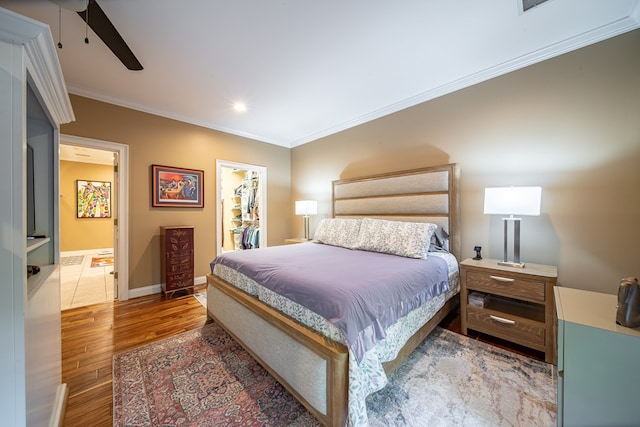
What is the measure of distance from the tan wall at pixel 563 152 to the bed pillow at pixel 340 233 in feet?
4.23

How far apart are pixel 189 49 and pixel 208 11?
0.55 m

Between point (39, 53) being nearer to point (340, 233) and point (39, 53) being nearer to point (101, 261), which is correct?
point (340, 233)

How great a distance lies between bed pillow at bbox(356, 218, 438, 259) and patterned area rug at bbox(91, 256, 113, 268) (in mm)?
5833

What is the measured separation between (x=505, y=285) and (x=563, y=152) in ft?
4.40

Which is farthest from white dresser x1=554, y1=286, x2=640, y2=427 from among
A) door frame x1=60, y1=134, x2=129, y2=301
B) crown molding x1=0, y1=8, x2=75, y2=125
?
door frame x1=60, y1=134, x2=129, y2=301

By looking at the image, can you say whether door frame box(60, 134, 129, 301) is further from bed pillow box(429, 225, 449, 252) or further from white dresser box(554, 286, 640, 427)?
white dresser box(554, 286, 640, 427)

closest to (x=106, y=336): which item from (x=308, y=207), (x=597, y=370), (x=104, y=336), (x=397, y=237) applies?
(x=104, y=336)

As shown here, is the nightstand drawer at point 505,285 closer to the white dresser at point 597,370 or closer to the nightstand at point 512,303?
the nightstand at point 512,303

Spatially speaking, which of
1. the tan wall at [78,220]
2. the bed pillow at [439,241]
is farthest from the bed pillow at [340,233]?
the tan wall at [78,220]

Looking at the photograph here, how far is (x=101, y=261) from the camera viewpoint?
5.47m

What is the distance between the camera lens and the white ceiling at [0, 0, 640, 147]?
5.70 feet

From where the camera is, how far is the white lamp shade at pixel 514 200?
1961 millimetres

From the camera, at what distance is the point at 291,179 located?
514cm

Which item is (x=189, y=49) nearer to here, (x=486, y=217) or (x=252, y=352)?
(x=252, y=352)
